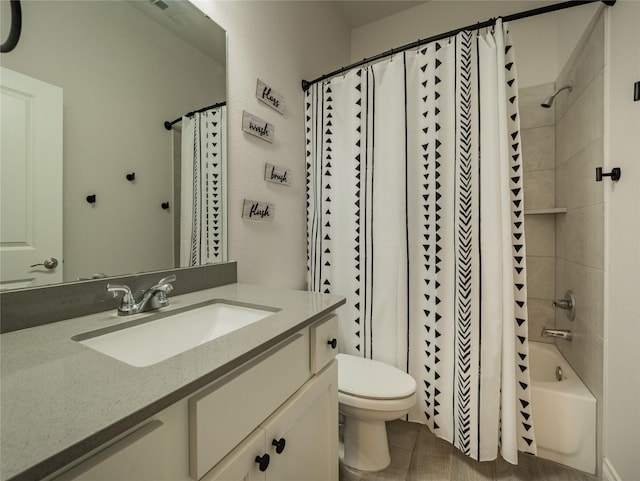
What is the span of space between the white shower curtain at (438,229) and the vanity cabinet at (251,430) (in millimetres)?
607

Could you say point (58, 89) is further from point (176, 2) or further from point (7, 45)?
point (176, 2)

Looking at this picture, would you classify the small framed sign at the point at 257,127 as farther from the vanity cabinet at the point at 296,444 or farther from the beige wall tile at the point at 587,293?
the beige wall tile at the point at 587,293

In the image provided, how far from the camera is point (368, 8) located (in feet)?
6.98

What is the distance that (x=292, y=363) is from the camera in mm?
766

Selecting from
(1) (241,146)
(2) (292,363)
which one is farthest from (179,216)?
(2) (292,363)

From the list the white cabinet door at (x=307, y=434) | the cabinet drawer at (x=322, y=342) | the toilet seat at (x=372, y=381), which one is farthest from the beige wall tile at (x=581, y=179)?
the white cabinet door at (x=307, y=434)

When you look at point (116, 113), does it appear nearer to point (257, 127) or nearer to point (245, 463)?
point (257, 127)

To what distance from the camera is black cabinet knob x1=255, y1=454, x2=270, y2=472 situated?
2.09 feet

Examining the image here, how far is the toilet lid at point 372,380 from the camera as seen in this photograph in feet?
3.95

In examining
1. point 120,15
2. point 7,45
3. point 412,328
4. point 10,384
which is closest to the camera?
point 10,384

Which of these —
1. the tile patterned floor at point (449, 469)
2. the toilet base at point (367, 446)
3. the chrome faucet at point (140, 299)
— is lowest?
the tile patterned floor at point (449, 469)

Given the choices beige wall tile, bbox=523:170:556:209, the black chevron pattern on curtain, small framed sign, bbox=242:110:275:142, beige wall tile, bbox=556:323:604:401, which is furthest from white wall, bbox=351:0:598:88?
beige wall tile, bbox=556:323:604:401

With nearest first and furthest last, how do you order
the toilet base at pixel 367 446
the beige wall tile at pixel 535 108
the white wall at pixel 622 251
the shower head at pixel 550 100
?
1. the white wall at pixel 622 251
2. the toilet base at pixel 367 446
3. the shower head at pixel 550 100
4. the beige wall tile at pixel 535 108

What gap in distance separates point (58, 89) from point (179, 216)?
49 cm
